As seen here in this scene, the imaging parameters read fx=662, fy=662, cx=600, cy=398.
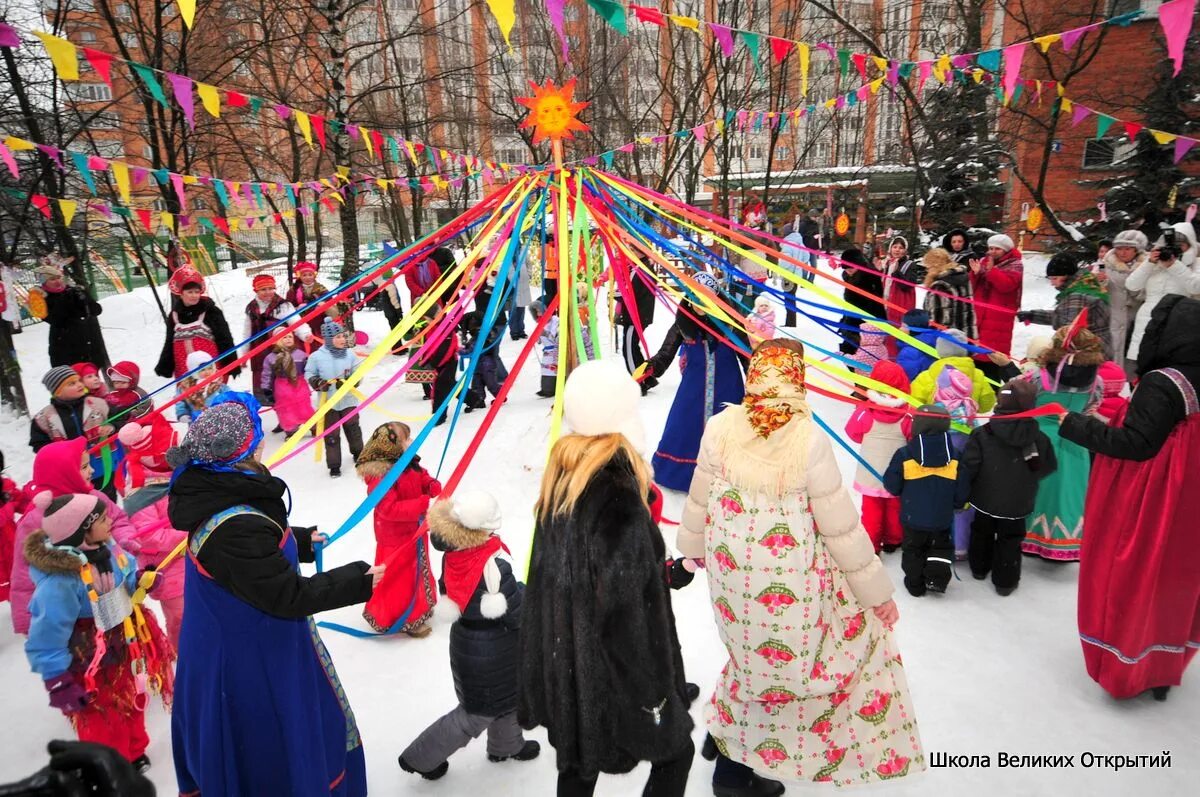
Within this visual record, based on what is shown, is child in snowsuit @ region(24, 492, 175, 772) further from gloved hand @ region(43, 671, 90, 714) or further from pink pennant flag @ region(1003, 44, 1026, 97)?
pink pennant flag @ region(1003, 44, 1026, 97)

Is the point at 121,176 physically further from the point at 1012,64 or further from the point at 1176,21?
the point at 1176,21

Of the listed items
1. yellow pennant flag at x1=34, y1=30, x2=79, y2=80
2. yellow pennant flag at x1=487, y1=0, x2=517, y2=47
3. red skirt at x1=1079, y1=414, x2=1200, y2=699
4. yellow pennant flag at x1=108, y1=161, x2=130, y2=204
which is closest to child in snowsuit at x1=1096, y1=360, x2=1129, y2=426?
red skirt at x1=1079, y1=414, x2=1200, y2=699

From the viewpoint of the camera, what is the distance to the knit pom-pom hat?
2.62m

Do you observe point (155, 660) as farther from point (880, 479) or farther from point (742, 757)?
point (880, 479)

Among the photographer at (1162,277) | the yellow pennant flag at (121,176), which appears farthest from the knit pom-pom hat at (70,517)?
the photographer at (1162,277)

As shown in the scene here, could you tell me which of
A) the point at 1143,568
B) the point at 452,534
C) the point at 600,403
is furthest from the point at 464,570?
the point at 1143,568

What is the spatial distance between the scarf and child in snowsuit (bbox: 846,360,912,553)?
8.50 feet

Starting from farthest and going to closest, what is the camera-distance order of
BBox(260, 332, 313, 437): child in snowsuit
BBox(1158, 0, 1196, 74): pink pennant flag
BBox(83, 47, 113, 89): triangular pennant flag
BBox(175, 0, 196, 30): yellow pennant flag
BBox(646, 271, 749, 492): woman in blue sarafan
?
1. BBox(260, 332, 313, 437): child in snowsuit
2. BBox(646, 271, 749, 492): woman in blue sarafan
3. BBox(83, 47, 113, 89): triangular pennant flag
4. BBox(1158, 0, 1196, 74): pink pennant flag
5. BBox(175, 0, 196, 30): yellow pennant flag

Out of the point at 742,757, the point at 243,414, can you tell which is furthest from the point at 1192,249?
the point at 243,414

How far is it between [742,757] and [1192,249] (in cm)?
720

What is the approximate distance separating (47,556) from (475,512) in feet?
5.59

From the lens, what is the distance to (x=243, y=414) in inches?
79.0

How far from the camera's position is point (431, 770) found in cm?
266

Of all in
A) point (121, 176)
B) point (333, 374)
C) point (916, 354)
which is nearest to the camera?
point (916, 354)
